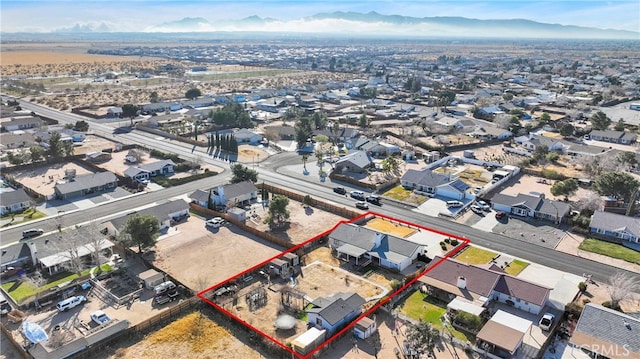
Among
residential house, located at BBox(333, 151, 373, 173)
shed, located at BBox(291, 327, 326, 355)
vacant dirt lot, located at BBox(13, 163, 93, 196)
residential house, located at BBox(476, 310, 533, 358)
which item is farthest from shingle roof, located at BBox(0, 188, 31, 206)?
residential house, located at BBox(476, 310, 533, 358)

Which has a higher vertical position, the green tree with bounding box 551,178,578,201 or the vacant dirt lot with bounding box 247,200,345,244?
the green tree with bounding box 551,178,578,201

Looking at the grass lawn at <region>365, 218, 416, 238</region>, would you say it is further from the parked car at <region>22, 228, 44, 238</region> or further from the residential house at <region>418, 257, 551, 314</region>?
the parked car at <region>22, 228, 44, 238</region>

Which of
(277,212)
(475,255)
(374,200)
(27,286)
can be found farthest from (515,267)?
(27,286)

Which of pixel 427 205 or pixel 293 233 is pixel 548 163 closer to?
pixel 427 205

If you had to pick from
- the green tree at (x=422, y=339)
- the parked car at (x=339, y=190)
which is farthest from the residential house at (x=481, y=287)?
the parked car at (x=339, y=190)

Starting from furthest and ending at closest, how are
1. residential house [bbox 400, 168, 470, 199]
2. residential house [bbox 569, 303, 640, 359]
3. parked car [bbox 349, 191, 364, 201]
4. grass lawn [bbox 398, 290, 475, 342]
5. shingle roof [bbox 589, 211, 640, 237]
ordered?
1. residential house [bbox 400, 168, 470, 199]
2. parked car [bbox 349, 191, 364, 201]
3. shingle roof [bbox 589, 211, 640, 237]
4. grass lawn [bbox 398, 290, 475, 342]
5. residential house [bbox 569, 303, 640, 359]

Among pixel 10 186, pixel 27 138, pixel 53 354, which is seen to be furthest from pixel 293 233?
pixel 27 138
